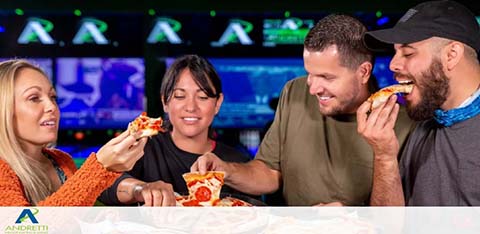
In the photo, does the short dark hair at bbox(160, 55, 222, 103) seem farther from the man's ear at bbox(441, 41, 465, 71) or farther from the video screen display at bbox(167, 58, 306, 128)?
the video screen display at bbox(167, 58, 306, 128)

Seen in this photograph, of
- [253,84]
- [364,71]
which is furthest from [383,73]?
[364,71]

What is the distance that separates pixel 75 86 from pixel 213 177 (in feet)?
14.1

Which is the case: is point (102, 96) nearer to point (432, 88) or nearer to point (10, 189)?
point (10, 189)

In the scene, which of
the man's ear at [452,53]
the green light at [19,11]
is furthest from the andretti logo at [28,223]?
the green light at [19,11]

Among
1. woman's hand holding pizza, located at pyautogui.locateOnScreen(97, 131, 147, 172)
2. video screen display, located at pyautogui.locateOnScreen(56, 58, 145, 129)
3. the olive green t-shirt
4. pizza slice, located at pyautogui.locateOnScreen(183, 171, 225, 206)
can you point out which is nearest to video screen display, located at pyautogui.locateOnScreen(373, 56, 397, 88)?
video screen display, located at pyautogui.locateOnScreen(56, 58, 145, 129)

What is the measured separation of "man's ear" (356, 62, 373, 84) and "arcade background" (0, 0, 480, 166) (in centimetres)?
347

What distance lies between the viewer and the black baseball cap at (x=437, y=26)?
6.73 ft

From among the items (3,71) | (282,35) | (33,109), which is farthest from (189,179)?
(282,35)

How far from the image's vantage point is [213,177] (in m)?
1.98

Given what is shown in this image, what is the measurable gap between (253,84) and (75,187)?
4.39 meters

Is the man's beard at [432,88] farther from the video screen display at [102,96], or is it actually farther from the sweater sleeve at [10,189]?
the video screen display at [102,96]

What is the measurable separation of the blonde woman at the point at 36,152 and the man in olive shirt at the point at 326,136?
0.49m

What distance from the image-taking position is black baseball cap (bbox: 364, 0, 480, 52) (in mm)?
2053

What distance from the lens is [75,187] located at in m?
1.70
